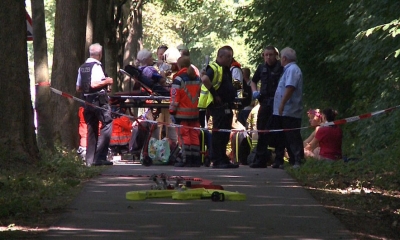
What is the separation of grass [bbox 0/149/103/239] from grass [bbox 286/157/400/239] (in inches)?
112

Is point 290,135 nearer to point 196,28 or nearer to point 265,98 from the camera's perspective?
point 265,98

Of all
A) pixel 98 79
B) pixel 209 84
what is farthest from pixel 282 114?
pixel 98 79

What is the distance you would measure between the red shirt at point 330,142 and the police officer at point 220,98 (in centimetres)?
159

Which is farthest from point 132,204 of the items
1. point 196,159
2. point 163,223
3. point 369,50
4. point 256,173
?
point 369,50

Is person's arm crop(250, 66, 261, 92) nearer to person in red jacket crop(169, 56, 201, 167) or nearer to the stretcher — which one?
person in red jacket crop(169, 56, 201, 167)

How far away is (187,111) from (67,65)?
2.80 metres

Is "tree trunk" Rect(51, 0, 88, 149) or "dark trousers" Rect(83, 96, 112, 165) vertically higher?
"tree trunk" Rect(51, 0, 88, 149)

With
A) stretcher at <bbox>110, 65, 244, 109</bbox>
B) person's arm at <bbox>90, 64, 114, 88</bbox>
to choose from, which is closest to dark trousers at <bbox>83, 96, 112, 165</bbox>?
person's arm at <bbox>90, 64, 114, 88</bbox>

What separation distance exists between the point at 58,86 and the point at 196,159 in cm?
323

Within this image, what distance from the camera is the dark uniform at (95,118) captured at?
17.1 meters

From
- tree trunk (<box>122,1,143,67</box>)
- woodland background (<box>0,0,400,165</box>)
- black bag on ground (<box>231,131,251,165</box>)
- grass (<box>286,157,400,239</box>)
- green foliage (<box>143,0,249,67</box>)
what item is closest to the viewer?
grass (<box>286,157,400,239</box>)

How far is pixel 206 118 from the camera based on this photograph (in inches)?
762

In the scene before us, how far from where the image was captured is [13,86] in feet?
46.7

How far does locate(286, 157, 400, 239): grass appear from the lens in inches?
391
